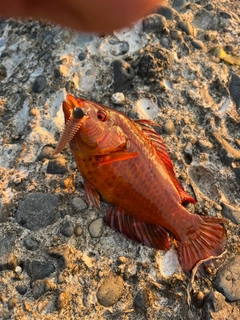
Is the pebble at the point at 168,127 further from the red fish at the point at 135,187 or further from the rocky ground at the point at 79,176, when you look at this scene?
the red fish at the point at 135,187

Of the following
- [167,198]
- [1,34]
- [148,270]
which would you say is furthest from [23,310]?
[1,34]

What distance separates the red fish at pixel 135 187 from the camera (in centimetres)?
303

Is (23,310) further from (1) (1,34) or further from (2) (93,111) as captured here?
(1) (1,34)

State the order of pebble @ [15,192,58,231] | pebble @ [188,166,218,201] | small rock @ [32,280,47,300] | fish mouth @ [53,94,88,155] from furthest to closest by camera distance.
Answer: pebble @ [188,166,218,201] < pebble @ [15,192,58,231] < small rock @ [32,280,47,300] < fish mouth @ [53,94,88,155]

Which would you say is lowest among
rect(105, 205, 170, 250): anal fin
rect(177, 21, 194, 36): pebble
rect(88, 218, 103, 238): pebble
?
rect(88, 218, 103, 238): pebble

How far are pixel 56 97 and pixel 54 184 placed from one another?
3.28 ft

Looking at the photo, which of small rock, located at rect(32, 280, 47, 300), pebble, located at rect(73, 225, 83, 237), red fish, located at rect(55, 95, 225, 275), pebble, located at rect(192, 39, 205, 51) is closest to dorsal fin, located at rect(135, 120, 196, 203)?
red fish, located at rect(55, 95, 225, 275)

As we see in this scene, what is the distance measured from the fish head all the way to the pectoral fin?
3cm

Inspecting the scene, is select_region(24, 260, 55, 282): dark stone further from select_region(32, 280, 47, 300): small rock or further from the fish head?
the fish head

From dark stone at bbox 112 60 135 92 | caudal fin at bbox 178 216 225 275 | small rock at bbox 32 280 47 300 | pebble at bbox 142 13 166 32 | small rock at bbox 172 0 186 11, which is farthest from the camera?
small rock at bbox 172 0 186 11

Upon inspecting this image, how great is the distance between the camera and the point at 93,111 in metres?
3.01

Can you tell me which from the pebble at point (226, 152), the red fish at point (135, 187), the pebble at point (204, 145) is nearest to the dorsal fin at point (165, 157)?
the red fish at point (135, 187)

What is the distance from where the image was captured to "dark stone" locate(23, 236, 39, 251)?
316cm

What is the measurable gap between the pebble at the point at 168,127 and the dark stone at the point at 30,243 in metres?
1.57
